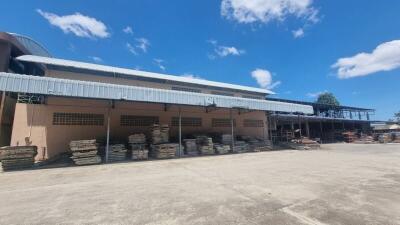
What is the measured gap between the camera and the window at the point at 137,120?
1716 cm

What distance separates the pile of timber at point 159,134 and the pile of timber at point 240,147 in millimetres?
6778

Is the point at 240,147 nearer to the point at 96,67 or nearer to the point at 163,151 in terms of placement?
the point at 163,151

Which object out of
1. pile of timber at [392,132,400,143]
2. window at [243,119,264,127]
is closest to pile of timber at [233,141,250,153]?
window at [243,119,264,127]

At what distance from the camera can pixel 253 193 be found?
20.2ft

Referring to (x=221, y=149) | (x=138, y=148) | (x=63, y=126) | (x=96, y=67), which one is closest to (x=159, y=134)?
(x=138, y=148)

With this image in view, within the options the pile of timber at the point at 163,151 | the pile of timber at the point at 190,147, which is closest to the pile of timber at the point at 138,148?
the pile of timber at the point at 163,151

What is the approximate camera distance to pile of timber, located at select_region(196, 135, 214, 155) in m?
17.8

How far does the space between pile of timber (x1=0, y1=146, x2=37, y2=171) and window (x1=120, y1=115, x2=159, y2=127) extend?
631 centimetres

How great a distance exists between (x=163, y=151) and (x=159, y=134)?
1419 millimetres

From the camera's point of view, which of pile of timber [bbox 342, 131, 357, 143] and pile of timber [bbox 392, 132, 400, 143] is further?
pile of timber [bbox 342, 131, 357, 143]

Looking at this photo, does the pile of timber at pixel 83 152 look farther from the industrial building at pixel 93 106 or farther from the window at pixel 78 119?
the window at pixel 78 119

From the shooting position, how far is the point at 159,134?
53.7 feet

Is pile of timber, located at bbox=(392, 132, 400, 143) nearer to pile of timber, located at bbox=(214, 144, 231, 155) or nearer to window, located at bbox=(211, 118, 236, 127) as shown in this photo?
window, located at bbox=(211, 118, 236, 127)

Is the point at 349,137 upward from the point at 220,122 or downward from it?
downward
